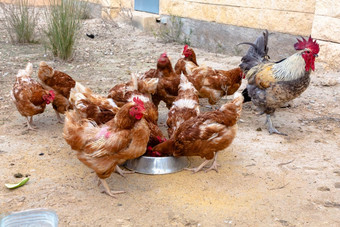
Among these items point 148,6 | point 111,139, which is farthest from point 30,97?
point 148,6

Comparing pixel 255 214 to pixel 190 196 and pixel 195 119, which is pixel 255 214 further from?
pixel 195 119

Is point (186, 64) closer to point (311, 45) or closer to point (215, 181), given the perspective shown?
point (311, 45)

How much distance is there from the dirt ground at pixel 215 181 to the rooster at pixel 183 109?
20.3 inches

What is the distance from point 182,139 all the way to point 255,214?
107 cm

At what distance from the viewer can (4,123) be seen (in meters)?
5.09

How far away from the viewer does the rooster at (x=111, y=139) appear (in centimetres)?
325

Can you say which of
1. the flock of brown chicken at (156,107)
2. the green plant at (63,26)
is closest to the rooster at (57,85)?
the flock of brown chicken at (156,107)

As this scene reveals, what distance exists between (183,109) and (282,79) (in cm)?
147

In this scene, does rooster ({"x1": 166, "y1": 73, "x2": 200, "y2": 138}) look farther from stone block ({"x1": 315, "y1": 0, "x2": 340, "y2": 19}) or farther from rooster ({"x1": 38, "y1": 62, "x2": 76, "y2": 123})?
stone block ({"x1": 315, "y1": 0, "x2": 340, "y2": 19})

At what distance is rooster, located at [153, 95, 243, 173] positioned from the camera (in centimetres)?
373

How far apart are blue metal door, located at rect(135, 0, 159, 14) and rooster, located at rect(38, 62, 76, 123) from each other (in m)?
6.67

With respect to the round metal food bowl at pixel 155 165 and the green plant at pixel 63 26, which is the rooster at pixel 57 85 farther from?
the green plant at pixel 63 26

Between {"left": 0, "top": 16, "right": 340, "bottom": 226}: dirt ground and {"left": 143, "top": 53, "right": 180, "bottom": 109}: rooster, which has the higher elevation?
{"left": 143, "top": 53, "right": 180, "bottom": 109}: rooster

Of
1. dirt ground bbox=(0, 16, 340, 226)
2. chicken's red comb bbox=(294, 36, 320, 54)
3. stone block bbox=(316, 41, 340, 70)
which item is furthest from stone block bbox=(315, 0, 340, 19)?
chicken's red comb bbox=(294, 36, 320, 54)
